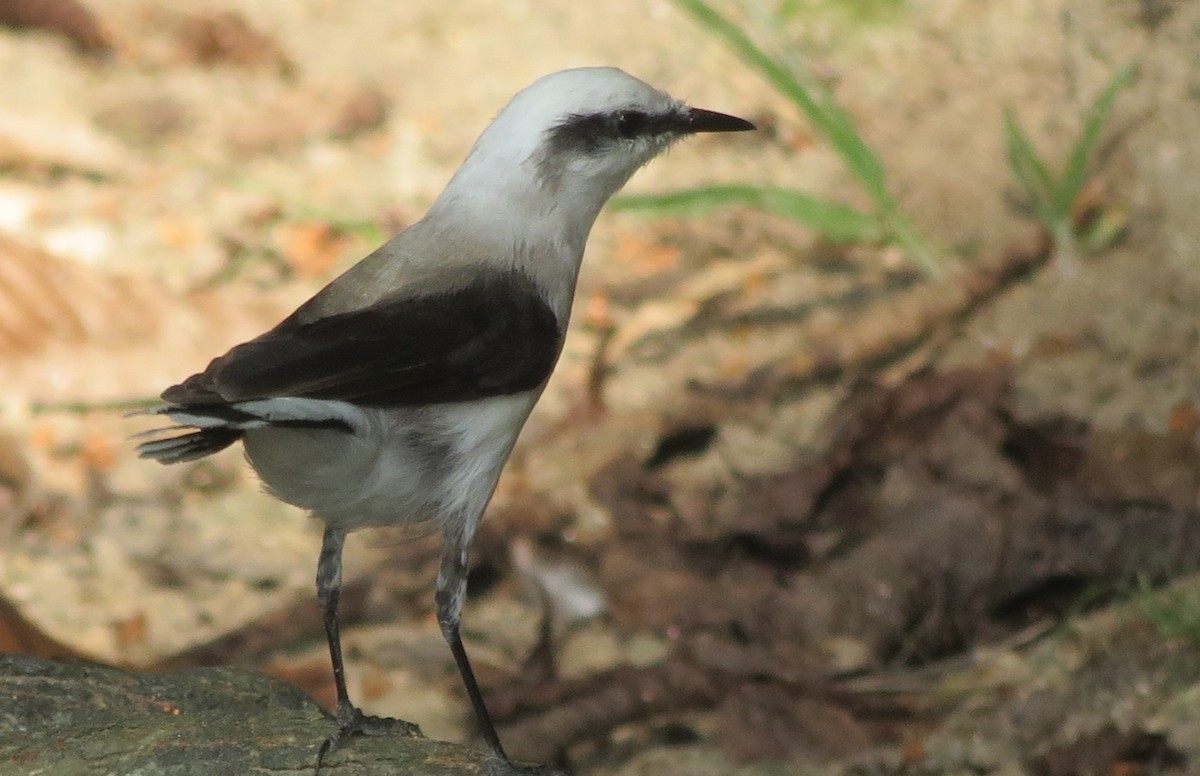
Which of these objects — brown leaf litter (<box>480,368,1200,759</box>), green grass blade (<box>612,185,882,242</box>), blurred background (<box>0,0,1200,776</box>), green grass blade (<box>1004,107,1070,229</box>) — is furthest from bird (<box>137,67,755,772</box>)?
green grass blade (<box>1004,107,1070,229</box>)

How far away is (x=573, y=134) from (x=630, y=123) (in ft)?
0.54

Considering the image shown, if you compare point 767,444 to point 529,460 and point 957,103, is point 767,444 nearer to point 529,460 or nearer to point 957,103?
point 529,460

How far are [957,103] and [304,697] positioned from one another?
14.6 feet

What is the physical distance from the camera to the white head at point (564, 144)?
12.2ft

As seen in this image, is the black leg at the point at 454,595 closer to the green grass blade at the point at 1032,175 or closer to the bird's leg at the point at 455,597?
the bird's leg at the point at 455,597

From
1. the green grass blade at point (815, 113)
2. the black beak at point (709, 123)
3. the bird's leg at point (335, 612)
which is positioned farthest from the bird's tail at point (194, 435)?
the green grass blade at point (815, 113)

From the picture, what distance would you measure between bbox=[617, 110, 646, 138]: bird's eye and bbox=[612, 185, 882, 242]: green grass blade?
1319mm

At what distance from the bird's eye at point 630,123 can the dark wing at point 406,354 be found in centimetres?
50

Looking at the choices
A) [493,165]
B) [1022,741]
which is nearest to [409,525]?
[493,165]

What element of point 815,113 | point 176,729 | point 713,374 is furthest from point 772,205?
point 176,729

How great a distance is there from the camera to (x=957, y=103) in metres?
6.77

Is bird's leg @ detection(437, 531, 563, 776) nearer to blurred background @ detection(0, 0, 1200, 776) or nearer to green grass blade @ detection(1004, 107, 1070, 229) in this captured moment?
blurred background @ detection(0, 0, 1200, 776)

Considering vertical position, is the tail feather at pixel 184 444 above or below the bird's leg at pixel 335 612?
above

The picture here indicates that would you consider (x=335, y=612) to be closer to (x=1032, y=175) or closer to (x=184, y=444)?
Answer: (x=184, y=444)
